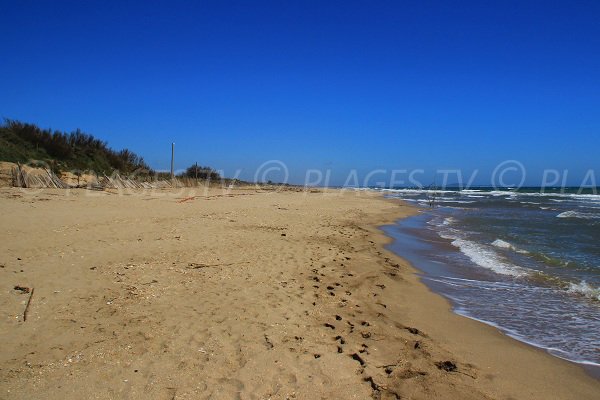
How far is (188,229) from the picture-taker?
9305 mm

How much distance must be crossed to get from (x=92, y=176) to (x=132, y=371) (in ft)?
72.8

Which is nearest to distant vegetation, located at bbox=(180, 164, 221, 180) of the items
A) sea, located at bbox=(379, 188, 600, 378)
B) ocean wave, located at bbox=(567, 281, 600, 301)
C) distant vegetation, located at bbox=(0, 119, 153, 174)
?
distant vegetation, located at bbox=(0, 119, 153, 174)

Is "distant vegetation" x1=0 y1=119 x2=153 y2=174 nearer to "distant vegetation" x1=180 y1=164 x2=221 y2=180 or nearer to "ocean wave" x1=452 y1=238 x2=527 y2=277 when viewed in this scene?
"distant vegetation" x1=180 y1=164 x2=221 y2=180

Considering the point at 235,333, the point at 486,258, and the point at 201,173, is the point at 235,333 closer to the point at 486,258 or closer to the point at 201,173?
the point at 486,258

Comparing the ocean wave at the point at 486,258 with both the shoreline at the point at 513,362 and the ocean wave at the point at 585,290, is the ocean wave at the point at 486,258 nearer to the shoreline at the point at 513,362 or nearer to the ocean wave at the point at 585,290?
the ocean wave at the point at 585,290

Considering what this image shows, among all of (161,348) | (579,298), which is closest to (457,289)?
(579,298)

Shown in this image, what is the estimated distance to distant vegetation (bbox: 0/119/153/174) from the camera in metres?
20.9

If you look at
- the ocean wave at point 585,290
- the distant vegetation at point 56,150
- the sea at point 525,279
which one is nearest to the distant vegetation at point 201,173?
the distant vegetation at point 56,150

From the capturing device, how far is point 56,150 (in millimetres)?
23734

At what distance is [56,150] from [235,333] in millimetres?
25105

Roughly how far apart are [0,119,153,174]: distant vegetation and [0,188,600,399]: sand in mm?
16976

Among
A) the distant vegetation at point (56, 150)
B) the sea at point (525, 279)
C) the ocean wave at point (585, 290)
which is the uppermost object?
the distant vegetation at point (56, 150)

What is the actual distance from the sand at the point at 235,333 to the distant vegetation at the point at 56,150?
17.0 metres

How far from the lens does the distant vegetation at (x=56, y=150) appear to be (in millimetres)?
20938
